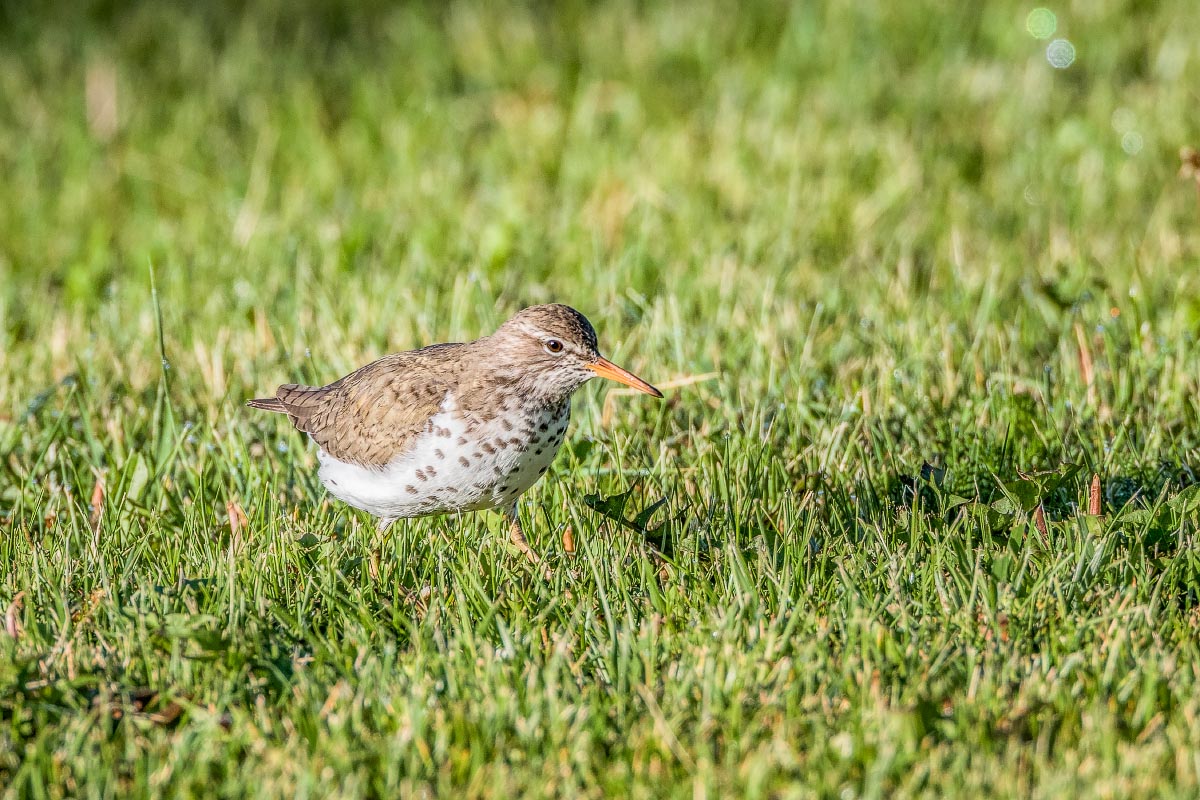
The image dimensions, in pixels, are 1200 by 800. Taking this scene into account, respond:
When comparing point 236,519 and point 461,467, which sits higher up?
point 461,467

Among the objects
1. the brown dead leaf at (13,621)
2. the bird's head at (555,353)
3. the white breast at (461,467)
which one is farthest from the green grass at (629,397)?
the bird's head at (555,353)

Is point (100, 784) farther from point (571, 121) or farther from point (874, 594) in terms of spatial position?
point (571, 121)

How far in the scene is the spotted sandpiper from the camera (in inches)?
187

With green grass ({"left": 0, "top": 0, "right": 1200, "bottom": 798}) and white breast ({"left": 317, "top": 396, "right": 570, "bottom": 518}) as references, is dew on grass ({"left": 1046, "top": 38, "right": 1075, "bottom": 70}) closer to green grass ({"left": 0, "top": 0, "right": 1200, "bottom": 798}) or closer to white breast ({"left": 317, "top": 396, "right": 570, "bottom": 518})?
green grass ({"left": 0, "top": 0, "right": 1200, "bottom": 798})

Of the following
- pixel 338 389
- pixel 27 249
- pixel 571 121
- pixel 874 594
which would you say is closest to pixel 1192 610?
pixel 874 594

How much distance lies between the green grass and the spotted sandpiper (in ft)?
0.64

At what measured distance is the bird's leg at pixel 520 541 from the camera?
4.62m

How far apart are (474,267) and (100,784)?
14.3 ft

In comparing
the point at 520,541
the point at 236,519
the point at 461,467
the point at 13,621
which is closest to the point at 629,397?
the point at 520,541

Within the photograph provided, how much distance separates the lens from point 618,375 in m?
4.83

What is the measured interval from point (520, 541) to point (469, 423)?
43 cm

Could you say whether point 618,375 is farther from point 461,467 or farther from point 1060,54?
point 1060,54

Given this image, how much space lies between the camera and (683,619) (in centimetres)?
432

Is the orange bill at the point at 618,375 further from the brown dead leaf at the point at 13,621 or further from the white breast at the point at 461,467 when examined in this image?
the brown dead leaf at the point at 13,621
